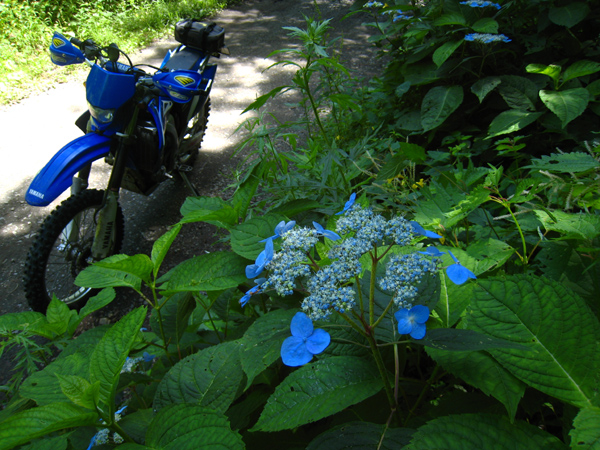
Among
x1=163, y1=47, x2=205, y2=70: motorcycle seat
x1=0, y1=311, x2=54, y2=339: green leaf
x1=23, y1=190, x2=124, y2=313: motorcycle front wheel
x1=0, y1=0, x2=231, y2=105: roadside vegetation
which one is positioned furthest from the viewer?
x1=0, y1=0, x2=231, y2=105: roadside vegetation

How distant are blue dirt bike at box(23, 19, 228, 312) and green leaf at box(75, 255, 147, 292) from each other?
5.30ft

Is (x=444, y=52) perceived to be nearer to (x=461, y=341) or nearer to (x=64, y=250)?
(x=461, y=341)

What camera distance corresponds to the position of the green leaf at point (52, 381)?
0.75 m

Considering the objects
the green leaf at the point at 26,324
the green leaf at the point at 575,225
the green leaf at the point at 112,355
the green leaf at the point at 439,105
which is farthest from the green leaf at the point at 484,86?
the green leaf at the point at 26,324

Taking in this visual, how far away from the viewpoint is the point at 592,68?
1.74m

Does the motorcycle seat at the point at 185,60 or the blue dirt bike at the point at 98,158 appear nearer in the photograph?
the blue dirt bike at the point at 98,158

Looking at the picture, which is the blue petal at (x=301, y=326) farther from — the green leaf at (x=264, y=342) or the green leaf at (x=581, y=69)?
the green leaf at (x=581, y=69)

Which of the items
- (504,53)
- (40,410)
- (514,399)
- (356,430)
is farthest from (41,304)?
(504,53)

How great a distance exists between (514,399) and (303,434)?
43 centimetres

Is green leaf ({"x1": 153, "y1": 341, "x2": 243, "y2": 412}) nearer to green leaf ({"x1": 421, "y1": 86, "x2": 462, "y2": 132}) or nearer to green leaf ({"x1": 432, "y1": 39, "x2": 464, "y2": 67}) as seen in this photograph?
green leaf ({"x1": 421, "y1": 86, "x2": 462, "y2": 132})

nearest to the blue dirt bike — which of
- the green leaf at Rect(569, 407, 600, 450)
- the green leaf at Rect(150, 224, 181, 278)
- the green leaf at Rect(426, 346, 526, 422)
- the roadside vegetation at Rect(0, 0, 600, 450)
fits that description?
the roadside vegetation at Rect(0, 0, 600, 450)

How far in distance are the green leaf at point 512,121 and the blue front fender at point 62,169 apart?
2.26 m

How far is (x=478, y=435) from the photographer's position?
0.56 metres

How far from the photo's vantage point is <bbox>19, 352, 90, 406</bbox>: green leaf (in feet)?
2.47
